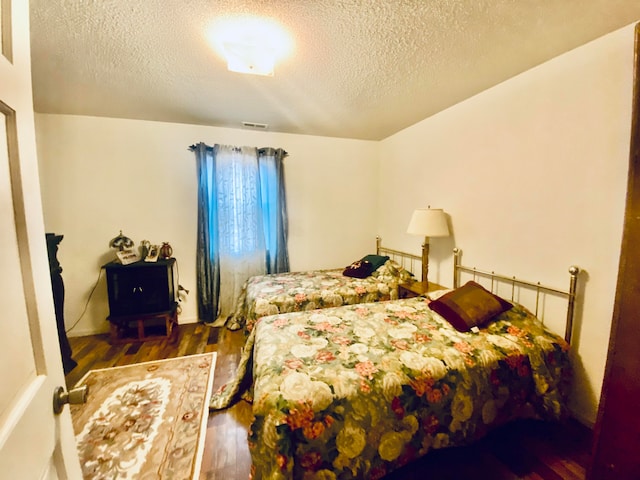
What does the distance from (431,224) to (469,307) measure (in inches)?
35.3

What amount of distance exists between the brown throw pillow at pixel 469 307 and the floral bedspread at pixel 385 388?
63mm

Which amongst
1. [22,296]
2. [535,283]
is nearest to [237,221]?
[22,296]

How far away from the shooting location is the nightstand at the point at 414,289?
2719 millimetres

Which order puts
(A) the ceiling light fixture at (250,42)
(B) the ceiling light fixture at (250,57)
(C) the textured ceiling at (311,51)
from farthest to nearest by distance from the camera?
(B) the ceiling light fixture at (250,57), (A) the ceiling light fixture at (250,42), (C) the textured ceiling at (311,51)

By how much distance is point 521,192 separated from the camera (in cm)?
208

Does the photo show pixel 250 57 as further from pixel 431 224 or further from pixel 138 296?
pixel 138 296

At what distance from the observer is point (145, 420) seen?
1863 mm

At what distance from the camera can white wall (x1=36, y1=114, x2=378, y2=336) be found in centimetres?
296

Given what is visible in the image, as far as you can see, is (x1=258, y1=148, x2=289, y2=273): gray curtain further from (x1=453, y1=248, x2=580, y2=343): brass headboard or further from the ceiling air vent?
(x1=453, y1=248, x2=580, y2=343): brass headboard

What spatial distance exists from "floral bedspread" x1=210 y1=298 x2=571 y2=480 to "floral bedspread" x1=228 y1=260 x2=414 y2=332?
58cm

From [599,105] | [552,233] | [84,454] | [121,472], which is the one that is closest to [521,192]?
[552,233]

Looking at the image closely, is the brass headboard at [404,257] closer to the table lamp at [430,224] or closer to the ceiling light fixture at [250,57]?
the table lamp at [430,224]

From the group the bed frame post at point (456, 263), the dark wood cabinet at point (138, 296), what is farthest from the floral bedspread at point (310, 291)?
the dark wood cabinet at point (138, 296)

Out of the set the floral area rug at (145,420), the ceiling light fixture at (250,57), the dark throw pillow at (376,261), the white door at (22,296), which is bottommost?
the floral area rug at (145,420)
